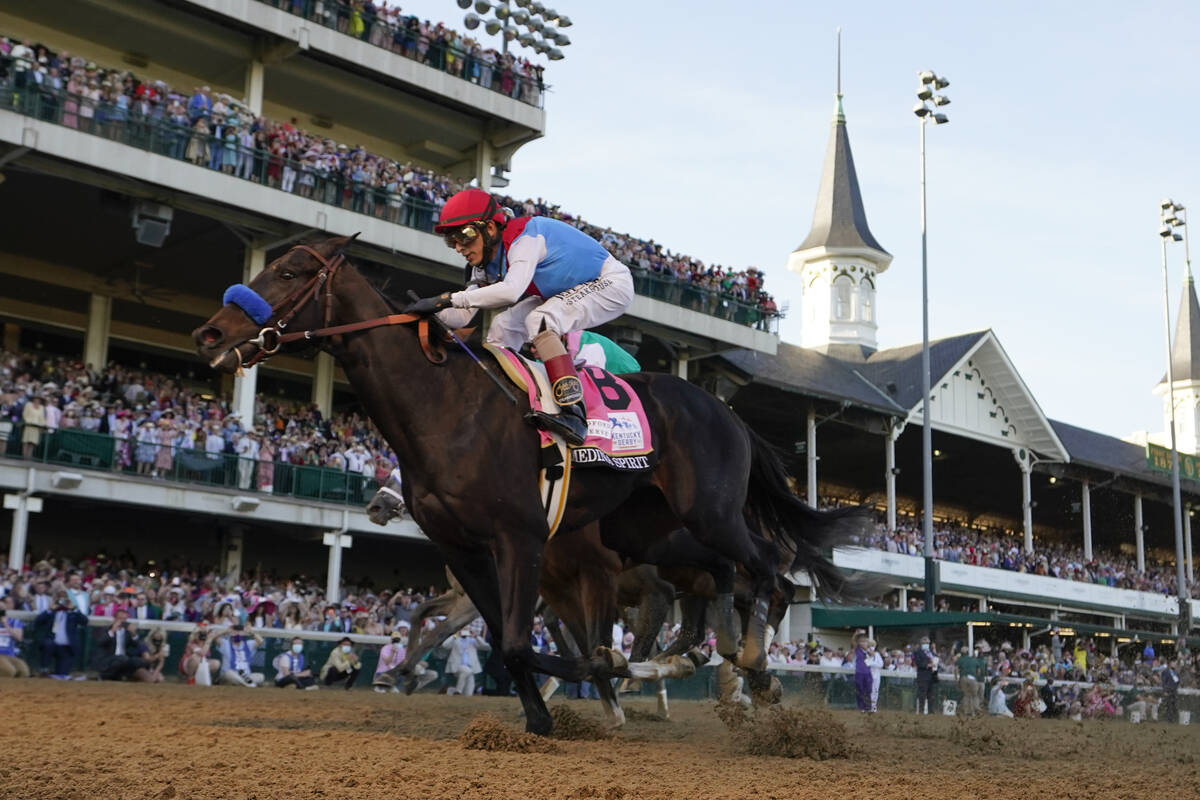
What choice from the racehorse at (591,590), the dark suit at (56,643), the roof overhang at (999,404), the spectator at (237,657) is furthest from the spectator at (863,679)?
the roof overhang at (999,404)

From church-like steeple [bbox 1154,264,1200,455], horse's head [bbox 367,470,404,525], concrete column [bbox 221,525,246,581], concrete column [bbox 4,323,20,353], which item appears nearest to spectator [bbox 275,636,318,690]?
concrete column [bbox 221,525,246,581]

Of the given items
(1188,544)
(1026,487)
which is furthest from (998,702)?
(1188,544)

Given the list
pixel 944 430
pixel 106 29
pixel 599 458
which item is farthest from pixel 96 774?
pixel 944 430

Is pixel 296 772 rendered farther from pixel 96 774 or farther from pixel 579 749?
pixel 579 749

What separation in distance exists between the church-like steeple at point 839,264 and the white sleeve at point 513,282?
44513 millimetres

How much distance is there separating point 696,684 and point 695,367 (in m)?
12.7

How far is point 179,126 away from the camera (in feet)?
68.4

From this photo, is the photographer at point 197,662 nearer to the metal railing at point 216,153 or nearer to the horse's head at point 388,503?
the horse's head at point 388,503

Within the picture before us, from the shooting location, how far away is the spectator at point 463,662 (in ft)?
55.2

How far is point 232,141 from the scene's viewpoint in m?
21.6

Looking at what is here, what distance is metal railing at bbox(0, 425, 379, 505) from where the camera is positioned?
18953mm

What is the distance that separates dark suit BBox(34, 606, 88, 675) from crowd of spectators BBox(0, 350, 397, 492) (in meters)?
5.14

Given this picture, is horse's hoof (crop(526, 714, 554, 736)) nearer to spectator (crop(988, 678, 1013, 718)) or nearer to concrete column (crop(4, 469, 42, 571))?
concrete column (crop(4, 469, 42, 571))

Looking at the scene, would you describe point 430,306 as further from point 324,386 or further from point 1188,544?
point 1188,544
